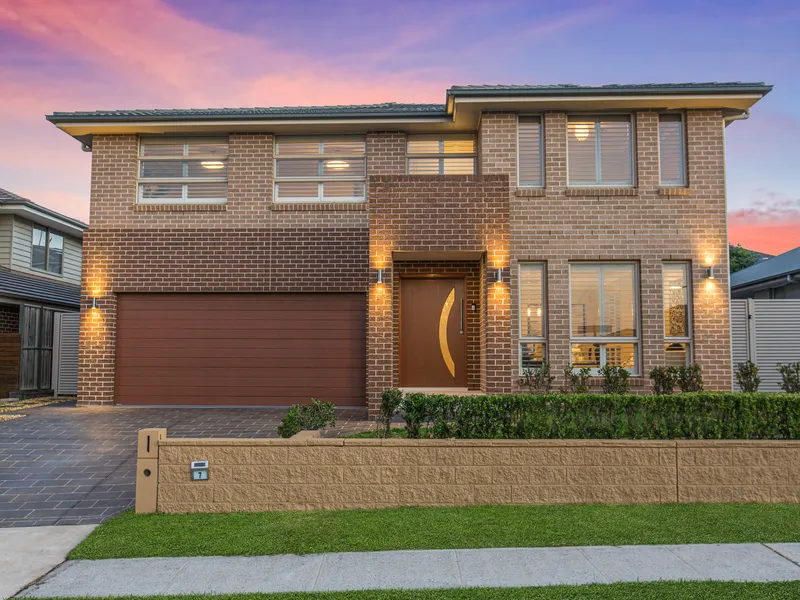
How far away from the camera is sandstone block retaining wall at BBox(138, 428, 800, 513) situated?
19.2ft

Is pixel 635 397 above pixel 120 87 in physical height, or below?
below

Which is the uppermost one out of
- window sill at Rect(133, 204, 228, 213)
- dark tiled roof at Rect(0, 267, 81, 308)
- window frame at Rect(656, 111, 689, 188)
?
window frame at Rect(656, 111, 689, 188)

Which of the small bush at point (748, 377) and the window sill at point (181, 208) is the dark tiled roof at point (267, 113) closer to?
the window sill at point (181, 208)

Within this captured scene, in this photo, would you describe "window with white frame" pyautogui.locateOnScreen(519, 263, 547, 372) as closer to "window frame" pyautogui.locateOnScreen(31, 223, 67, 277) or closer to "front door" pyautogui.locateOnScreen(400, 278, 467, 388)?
"front door" pyautogui.locateOnScreen(400, 278, 467, 388)

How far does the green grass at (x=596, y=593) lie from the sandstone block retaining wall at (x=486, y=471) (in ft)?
6.53

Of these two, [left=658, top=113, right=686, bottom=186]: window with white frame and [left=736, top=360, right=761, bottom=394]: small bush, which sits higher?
[left=658, top=113, right=686, bottom=186]: window with white frame

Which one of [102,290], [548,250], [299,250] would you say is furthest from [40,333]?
[548,250]

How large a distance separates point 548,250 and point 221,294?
697 cm

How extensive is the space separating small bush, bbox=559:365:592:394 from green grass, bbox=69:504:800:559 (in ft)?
15.8

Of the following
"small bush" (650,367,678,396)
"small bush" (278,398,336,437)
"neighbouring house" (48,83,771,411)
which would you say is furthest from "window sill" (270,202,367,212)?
"small bush" (650,367,678,396)

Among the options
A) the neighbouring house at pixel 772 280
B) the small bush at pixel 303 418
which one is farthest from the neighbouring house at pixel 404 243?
the neighbouring house at pixel 772 280

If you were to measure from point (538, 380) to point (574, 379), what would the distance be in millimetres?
650

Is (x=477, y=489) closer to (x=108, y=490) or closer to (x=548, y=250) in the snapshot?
(x=108, y=490)

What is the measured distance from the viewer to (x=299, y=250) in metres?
12.4
